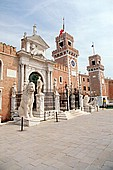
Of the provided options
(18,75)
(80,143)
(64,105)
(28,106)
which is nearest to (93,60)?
(64,105)

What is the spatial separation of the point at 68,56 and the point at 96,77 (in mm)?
17735

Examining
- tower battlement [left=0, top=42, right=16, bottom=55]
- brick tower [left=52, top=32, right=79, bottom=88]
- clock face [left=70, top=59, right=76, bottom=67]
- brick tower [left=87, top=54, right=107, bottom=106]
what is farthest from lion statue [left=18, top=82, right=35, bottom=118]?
brick tower [left=87, top=54, right=107, bottom=106]

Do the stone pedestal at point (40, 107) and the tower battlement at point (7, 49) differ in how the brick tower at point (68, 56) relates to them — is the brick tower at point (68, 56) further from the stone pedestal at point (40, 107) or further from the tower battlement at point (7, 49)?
the stone pedestal at point (40, 107)

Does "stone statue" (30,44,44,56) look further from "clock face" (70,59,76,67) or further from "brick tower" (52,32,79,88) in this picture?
"clock face" (70,59,76,67)

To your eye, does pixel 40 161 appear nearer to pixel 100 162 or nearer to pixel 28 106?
pixel 100 162

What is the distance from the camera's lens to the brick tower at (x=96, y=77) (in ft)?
120

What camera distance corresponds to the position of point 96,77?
3756cm

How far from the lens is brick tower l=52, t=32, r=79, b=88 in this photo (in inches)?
873

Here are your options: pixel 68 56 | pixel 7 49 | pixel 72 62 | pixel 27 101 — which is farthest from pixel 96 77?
pixel 27 101

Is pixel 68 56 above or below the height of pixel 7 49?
above

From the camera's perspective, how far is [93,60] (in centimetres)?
3909

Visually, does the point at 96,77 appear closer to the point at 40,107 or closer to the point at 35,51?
the point at 35,51

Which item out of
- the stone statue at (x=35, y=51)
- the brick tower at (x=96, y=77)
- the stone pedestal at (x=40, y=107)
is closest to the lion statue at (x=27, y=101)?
the stone pedestal at (x=40, y=107)

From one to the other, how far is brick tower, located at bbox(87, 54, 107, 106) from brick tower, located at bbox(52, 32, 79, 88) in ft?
48.6
